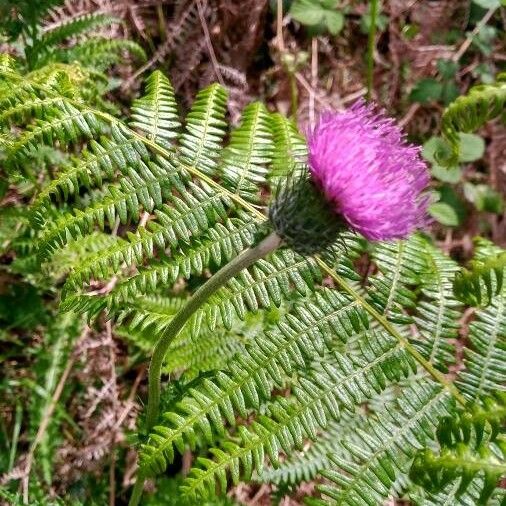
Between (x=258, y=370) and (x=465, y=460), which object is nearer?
(x=465, y=460)

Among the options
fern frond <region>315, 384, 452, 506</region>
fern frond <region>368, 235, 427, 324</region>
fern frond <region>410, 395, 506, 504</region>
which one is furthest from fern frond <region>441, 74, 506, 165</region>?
fern frond <region>315, 384, 452, 506</region>

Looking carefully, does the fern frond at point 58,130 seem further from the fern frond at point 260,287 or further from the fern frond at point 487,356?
the fern frond at point 487,356

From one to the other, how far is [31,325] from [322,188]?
210cm

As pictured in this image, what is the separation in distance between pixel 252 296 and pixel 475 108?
87 centimetres

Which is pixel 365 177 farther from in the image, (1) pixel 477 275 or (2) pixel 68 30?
(2) pixel 68 30

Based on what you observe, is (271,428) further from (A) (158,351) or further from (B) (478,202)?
(B) (478,202)

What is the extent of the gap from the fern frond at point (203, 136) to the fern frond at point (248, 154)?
0.16 feet

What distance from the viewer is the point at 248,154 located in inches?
95.3

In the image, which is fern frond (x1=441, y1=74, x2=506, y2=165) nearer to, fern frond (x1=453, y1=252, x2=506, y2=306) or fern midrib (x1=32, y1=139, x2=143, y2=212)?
fern frond (x1=453, y1=252, x2=506, y2=306)

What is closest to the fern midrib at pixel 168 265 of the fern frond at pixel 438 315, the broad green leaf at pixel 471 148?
the fern frond at pixel 438 315

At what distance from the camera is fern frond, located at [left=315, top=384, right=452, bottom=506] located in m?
1.96

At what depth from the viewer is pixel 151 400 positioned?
7.25ft

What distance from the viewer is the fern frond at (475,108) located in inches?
70.6

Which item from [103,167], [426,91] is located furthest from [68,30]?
[426,91]
